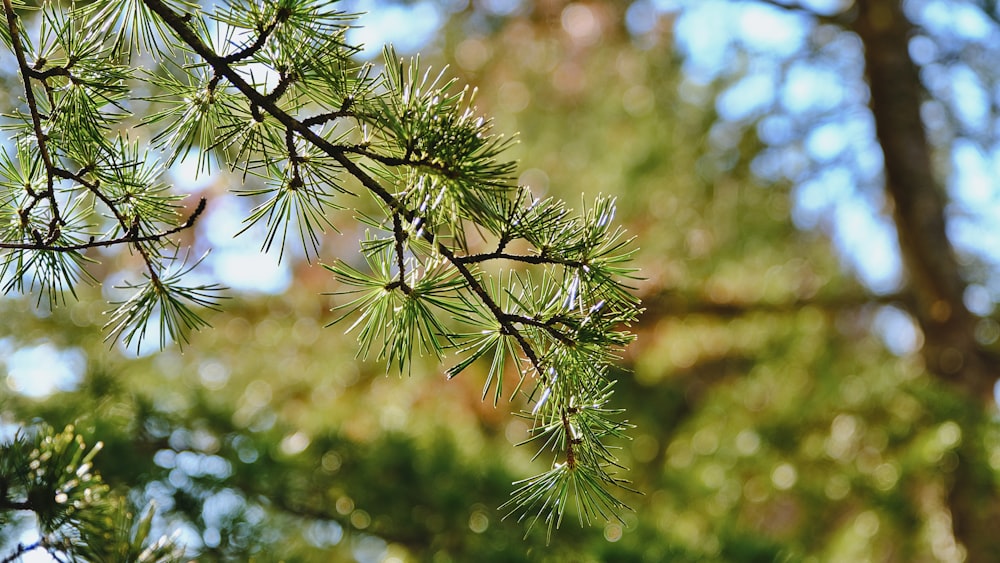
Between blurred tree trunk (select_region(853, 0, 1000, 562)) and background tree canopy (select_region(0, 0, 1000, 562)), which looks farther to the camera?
blurred tree trunk (select_region(853, 0, 1000, 562))

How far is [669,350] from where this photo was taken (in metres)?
3.96

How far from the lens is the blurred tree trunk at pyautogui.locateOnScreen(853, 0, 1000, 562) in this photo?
238 cm

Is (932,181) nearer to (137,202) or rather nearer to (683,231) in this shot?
(683,231)

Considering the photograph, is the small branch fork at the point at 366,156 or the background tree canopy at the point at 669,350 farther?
the background tree canopy at the point at 669,350

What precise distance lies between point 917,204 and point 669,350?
68.1 inches

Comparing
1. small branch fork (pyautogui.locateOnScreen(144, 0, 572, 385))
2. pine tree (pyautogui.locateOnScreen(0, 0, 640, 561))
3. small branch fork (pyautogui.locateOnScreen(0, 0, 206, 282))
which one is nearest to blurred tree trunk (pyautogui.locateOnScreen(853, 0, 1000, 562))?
pine tree (pyautogui.locateOnScreen(0, 0, 640, 561))

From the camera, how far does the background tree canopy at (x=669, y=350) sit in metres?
1.73

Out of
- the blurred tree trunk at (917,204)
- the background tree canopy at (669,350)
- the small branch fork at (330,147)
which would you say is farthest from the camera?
the blurred tree trunk at (917,204)

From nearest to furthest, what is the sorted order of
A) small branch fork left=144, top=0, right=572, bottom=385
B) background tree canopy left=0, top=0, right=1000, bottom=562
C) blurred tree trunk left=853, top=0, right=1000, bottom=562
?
small branch fork left=144, top=0, right=572, bottom=385 < background tree canopy left=0, top=0, right=1000, bottom=562 < blurred tree trunk left=853, top=0, right=1000, bottom=562

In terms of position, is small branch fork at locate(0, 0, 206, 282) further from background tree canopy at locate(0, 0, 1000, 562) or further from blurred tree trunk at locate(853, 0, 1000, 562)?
blurred tree trunk at locate(853, 0, 1000, 562)

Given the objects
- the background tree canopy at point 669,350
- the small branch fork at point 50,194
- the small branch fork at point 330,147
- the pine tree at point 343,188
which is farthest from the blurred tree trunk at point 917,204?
the small branch fork at point 50,194

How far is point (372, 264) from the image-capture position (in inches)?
32.7

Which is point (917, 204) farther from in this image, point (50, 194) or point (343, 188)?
point (50, 194)

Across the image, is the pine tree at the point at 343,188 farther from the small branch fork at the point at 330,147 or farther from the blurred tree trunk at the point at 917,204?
the blurred tree trunk at the point at 917,204
